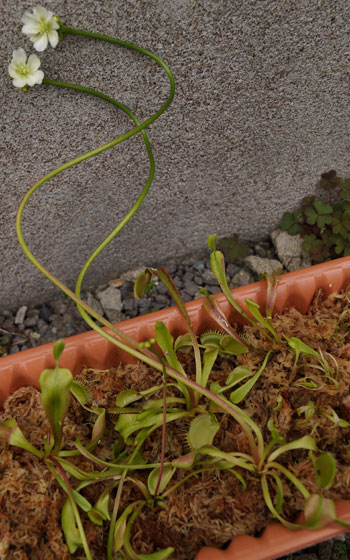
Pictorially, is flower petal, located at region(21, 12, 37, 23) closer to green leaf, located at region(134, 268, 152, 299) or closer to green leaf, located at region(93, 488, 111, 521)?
green leaf, located at region(134, 268, 152, 299)

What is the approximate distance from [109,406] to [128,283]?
0.69 m

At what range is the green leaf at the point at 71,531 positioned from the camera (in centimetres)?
74

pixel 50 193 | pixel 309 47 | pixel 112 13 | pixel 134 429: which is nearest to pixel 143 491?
pixel 134 429

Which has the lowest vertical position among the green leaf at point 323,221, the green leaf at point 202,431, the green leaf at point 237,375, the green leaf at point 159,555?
the green leaf at point 159,555

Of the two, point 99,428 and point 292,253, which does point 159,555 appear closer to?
point 99,428

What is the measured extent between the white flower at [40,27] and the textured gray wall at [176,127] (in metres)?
0.07

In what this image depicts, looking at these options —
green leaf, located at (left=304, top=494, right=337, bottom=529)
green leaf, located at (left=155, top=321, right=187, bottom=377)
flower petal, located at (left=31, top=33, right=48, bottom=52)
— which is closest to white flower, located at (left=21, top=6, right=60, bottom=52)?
flower petal, located at (left=31, top=33, right=48, bottom=52)

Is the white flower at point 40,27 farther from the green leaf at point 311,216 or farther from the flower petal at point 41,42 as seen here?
the green leaf at point 311,216

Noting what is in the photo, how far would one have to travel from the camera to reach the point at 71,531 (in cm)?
74

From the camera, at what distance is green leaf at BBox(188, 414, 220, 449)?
784 mm

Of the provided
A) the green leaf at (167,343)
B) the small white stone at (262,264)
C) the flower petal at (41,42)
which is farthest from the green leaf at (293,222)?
the flower petal at (41,42)

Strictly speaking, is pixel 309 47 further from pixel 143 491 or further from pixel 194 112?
pixel 143 491

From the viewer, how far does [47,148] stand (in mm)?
1176

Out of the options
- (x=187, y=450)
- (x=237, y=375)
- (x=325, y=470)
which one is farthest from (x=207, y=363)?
(x=325, y=470)
